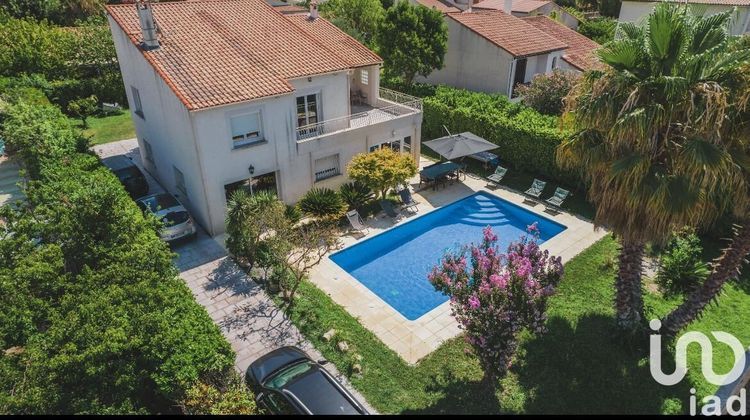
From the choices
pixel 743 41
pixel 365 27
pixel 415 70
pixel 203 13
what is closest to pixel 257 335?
pixel 743 41

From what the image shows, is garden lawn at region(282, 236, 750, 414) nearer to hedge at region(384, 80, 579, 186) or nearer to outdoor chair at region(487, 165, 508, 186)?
hedge at region(384, 80, 579, 186)

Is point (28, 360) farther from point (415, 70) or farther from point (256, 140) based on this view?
point (415, 70)

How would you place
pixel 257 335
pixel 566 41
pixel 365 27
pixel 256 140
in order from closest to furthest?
pixel 257 335
pixel 256 140
pixel 566 41
pixel 365 27

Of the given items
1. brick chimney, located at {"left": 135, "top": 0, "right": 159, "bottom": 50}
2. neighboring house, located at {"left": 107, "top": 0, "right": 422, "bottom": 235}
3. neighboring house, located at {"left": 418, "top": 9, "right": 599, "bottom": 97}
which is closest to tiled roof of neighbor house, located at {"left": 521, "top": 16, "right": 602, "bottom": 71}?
neighboring house, located at {"left": 418, "top": 9, "right": 599, "bottom": 97}

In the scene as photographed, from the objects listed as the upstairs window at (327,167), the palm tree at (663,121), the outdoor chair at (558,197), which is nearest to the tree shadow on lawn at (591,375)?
the palm tree at (663,121)

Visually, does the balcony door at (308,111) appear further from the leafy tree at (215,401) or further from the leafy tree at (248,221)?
the leafy tree at (215,401)

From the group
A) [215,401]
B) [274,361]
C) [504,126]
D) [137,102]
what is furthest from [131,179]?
[504,126]
